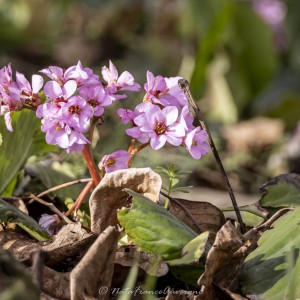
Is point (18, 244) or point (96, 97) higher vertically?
point (96, 97)

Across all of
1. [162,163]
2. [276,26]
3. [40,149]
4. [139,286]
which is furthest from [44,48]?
[139,286]

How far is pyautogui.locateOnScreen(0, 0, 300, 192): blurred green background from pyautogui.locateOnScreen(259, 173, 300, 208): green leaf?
101 cm

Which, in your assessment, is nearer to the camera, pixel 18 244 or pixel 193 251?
pixel 193 251

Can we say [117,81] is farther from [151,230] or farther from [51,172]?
[51,172]

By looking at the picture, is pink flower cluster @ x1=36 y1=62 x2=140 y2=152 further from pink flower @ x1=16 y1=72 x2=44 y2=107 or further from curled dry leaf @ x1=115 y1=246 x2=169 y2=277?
curled dry leaf @ x1=115 y1=246 x2=169 y2=277

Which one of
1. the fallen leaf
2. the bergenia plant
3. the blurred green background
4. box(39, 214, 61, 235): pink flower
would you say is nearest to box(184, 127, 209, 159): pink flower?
the bergenia plant

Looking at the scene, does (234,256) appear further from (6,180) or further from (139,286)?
(6,180)

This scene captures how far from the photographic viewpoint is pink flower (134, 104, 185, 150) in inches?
70.4

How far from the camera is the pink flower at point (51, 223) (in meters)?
1.89

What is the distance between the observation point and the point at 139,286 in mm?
1682

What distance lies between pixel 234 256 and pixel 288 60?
695cm

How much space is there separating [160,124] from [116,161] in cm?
14

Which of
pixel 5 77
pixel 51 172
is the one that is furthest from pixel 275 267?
pixel 51 172

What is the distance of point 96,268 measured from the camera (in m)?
1.56
